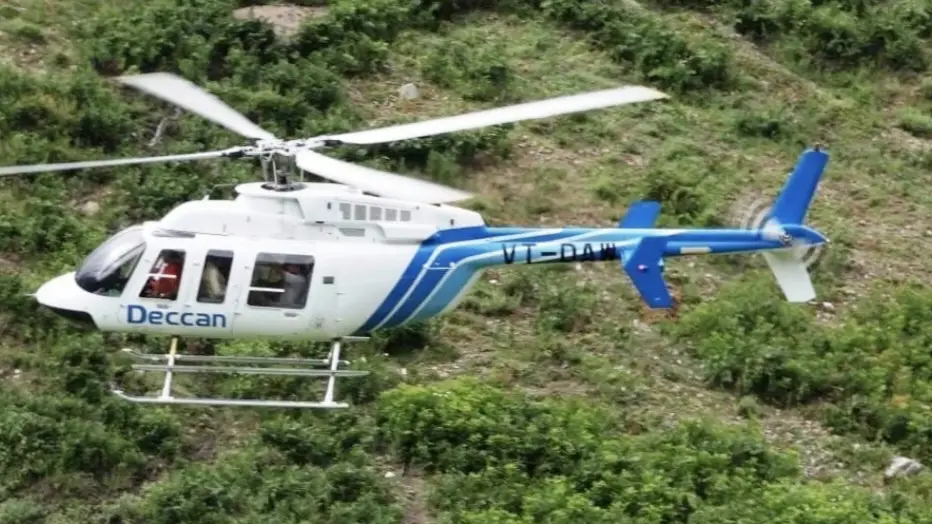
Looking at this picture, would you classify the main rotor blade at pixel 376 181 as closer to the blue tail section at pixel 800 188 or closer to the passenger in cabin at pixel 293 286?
the passenger in cabin at pixel 293 286

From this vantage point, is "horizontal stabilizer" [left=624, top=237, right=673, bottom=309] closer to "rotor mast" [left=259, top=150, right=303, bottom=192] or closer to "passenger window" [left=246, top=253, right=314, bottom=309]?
"passenger window" [left=246, top=253, right=314, bottom=309]

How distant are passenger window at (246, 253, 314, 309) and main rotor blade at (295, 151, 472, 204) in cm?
62

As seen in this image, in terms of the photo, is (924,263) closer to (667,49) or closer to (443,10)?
(667,49)

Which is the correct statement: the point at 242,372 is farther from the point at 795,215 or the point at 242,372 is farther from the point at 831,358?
the point at 831,358

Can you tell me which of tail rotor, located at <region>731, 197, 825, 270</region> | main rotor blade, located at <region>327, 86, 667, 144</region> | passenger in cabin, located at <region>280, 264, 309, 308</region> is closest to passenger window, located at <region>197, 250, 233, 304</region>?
passenger in cabin, located at <region>280, 264, 309, 308</region>

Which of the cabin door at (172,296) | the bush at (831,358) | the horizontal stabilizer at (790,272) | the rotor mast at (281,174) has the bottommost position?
the bush at (831,358)

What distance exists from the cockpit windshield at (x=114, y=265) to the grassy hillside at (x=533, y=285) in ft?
4.47

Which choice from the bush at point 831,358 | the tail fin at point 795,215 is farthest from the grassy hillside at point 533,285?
the tail fin at point 795,215

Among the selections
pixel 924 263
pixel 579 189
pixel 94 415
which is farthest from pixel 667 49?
pixel 94 415

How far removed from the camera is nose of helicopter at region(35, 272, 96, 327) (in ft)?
32.6

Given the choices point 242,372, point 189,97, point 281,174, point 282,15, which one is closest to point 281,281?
point 281,174

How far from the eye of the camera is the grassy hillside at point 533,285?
10617 millimetres

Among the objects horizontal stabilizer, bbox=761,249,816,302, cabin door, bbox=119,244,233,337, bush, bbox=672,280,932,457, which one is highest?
cabin door, bbox=119,244,233,337

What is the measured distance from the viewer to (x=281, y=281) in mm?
9828
